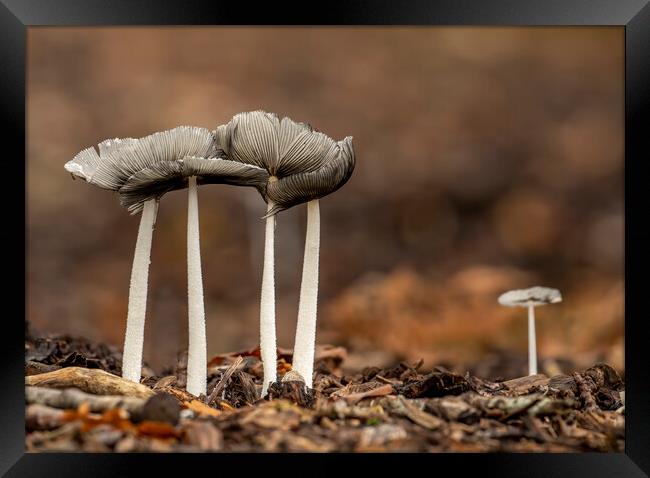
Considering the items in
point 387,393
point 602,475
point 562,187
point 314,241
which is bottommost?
point 602,475

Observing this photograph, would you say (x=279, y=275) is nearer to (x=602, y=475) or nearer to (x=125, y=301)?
(x=125, y=301)

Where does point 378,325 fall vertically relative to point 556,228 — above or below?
below

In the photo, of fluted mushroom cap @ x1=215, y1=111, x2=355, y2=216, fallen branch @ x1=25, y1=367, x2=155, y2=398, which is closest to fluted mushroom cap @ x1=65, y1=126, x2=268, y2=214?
fluted mushroom cap @ x1=215, y1=111, x2=355, y2=216

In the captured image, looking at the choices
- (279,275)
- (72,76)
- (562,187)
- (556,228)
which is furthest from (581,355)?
(72,76)

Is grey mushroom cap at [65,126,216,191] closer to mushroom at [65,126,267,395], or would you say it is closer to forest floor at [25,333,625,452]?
mushroom at [65,126,267,395]

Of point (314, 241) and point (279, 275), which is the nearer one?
point (314, 241)

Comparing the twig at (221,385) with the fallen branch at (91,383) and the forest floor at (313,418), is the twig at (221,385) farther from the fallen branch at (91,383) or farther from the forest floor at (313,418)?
the fallen branch at (91,383)

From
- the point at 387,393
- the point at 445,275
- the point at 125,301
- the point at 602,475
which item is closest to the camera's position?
the point at 602,475

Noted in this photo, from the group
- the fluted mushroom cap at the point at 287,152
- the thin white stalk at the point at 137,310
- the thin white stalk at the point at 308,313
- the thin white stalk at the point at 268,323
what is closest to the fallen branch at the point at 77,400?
the thin white stalk at the point at 137,310
